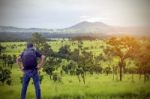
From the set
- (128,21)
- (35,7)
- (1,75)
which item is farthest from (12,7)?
(128,21)

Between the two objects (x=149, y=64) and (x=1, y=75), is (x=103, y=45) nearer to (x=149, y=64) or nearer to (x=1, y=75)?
(x=149, y=64)

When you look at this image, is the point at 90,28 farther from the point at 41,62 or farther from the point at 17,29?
the point at 17,29

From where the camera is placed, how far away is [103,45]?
801 cm

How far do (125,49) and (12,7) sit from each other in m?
1.92

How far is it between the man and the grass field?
0.25 m

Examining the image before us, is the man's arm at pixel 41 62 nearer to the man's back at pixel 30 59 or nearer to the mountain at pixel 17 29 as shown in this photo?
the man's back at pixel 30 59

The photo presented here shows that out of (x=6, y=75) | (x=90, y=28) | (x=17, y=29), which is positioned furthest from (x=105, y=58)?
(x=6, y=75)

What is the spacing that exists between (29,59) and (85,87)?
1070mm

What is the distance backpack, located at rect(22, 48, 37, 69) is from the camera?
24.6 feet

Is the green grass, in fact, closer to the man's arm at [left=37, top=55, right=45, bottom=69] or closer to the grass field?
the grass field

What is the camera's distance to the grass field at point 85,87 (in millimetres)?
7914

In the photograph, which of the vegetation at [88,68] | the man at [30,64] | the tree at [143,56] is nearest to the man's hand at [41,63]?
the man at [30,64]

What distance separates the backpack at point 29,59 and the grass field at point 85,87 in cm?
34

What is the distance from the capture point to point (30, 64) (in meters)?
7.52
